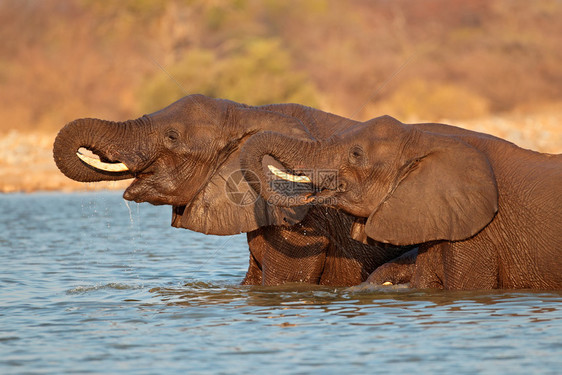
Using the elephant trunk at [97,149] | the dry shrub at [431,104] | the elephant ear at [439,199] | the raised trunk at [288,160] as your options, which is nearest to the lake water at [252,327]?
the elephant ear at [439,199]

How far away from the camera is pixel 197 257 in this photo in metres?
11.6

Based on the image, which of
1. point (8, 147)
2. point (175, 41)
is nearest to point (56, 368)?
point (8, 147)

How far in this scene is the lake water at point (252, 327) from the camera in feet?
19.9

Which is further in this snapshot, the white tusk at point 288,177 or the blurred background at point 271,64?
the blurred background at point 271,64

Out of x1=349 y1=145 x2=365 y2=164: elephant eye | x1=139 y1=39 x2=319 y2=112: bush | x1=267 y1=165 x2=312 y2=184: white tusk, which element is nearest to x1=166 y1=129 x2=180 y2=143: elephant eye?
x1=267 y1=165 x2=312 y2=184: white tusk

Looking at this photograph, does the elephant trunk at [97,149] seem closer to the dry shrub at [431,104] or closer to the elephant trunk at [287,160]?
the elephant trunk at [287,160]

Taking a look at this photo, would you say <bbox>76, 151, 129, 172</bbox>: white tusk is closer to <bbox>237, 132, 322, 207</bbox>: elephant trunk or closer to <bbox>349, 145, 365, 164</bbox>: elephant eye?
<bbox>237, 132, 322, 207</bbox>: elephant trunk

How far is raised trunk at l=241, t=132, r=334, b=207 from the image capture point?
23.9 feet

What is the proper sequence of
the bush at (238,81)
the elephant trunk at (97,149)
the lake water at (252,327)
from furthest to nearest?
the bush at (238,81)
the elephant trunk at (97,149)
the lake water at (252,327)

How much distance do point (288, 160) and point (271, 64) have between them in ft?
81.0

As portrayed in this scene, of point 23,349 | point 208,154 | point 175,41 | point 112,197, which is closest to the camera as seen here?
point 23,349

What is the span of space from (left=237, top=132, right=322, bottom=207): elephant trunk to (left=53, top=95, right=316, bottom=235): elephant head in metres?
0.39

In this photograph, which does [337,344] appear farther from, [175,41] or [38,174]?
[175,41]

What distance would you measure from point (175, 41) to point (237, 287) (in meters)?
29.6
